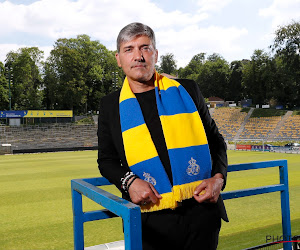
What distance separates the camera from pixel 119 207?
148 centimetres

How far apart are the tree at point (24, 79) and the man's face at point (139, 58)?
6194cm

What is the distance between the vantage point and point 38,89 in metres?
65.2

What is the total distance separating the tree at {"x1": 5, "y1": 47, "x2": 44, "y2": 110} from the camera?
60500 mm

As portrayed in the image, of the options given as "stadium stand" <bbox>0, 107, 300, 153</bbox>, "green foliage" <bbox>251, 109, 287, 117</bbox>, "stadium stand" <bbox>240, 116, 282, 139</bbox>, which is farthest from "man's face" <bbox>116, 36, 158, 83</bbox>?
"green foliage" <bbox>251, 109, 287, 117</bbox>

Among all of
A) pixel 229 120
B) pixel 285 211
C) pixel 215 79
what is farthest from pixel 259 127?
pixel 285 211

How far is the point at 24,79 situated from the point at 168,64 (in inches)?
1860

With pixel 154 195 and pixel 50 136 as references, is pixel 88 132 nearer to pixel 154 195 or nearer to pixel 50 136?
pixel 50 136

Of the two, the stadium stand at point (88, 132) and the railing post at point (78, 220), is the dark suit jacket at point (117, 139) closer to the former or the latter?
the railing post at point (78, 220)

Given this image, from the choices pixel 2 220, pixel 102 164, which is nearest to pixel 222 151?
pixel 102 164

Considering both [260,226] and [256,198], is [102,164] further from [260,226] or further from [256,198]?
[256,198]

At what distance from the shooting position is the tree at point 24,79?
198ft

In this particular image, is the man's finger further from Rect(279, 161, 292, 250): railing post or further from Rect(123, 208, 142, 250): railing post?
Rect(279, 161, 292, 250): railing post

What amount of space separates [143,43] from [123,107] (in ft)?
A: 1.43

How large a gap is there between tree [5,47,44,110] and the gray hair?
203 ft
